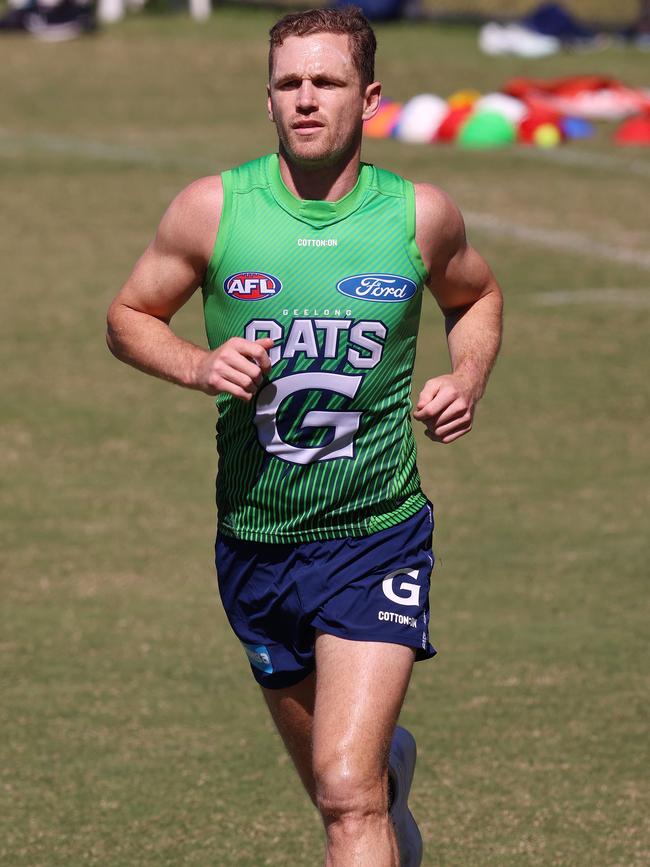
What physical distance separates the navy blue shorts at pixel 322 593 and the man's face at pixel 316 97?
102 centimetres

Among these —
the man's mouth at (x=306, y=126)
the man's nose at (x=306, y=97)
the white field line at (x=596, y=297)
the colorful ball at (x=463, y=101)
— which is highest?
the man's nose at (x=306, y=97)

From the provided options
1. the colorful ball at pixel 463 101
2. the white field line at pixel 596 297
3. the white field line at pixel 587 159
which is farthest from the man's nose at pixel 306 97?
the colorful ball at pixel 463 101

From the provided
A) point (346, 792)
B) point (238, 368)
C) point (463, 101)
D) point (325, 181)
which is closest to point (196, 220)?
point (325, 181)

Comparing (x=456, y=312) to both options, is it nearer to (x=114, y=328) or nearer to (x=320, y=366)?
(x=320, y=366)

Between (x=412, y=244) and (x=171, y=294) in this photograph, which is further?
(x=171, y=294)

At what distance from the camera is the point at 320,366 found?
4465 mm

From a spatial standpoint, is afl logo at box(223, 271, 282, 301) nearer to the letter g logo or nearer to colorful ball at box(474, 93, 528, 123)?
the letter g logo

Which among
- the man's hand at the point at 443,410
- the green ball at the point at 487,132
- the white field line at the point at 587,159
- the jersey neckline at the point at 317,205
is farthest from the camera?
the green ball at the point at 487,132

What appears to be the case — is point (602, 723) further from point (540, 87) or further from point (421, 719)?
point (540, 87)

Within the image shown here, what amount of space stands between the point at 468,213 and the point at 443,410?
44.4ft

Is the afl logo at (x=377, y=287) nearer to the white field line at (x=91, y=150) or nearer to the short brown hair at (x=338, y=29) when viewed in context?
the short brown hair at (x=338, y=29)

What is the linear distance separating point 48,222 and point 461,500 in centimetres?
889

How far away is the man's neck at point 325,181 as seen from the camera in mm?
4516

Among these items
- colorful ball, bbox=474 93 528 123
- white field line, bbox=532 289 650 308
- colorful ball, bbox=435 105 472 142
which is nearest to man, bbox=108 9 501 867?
white field line, bbox=532 289 650 308
